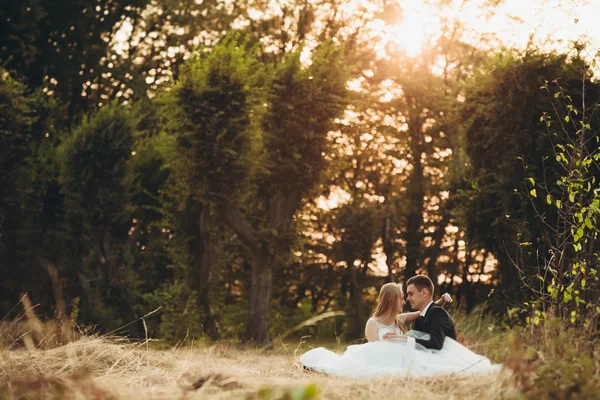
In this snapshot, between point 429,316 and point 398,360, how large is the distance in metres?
0.62

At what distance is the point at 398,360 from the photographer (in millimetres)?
9719

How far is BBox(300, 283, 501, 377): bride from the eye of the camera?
9301mm

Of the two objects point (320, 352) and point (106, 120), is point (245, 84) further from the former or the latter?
point (320, 352)

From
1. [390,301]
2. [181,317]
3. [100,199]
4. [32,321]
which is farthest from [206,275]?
[390,301]

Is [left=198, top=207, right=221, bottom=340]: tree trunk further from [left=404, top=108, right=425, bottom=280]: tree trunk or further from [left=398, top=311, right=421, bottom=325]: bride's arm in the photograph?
[left=398, top=311, right=421, bottom=325]: bride's arm

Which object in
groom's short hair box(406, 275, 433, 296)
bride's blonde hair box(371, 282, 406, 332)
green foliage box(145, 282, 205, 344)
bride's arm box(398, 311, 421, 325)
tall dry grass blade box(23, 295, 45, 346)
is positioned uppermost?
groom's short hair box(406, 275, 433, 296)

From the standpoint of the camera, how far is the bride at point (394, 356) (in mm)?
9301

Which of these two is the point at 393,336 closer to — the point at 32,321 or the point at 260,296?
the point at 32,321

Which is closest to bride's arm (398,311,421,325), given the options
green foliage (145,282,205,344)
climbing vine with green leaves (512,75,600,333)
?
climbing vine with green leaves (512,75,600,333)

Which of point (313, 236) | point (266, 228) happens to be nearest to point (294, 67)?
point (266, 228)

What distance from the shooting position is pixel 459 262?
1330 inches

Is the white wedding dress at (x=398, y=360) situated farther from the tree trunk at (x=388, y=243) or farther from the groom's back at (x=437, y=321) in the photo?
the tree trunk at (x=388, y=243)

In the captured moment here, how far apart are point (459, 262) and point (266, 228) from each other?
1378cm

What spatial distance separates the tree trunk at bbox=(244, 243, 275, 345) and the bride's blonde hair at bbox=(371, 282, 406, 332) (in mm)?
11961
